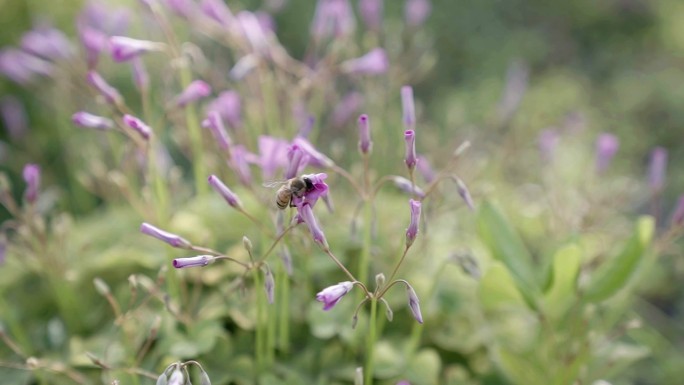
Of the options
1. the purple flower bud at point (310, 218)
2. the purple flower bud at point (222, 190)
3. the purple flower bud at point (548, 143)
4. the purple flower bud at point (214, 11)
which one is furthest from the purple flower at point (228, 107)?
the purple flower bud at point (548, 143)

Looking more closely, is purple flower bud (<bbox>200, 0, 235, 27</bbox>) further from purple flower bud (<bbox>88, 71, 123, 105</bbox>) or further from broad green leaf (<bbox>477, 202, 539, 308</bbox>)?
broad green leaf (<bbox>477, 202, 539, 308</bbox>)

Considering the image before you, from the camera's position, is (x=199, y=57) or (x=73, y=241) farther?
(x=73, y=241)

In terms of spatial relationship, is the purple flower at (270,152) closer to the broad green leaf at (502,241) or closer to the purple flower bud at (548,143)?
the broad green leaf at (502,241)

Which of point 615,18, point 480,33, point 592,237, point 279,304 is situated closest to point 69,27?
point 279,304

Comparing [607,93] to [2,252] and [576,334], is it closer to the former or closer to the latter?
[576,334]

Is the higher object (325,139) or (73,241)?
(325,139)

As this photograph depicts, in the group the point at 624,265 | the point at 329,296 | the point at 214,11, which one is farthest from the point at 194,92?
the point at 624,265

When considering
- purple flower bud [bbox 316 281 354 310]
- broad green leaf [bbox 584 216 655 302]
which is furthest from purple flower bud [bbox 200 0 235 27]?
broad green leaf [bbox 584 216 655 302]
